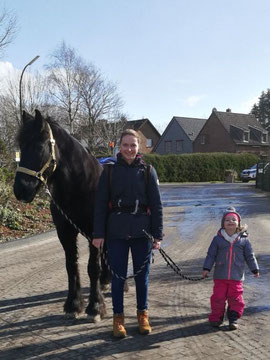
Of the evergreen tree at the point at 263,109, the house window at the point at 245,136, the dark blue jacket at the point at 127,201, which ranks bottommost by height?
the dark blue jacket at the point at 127,201

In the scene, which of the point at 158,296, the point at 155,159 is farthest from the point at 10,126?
the point at 158,296

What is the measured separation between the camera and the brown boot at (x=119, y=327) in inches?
156

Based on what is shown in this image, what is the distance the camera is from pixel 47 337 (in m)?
4.07

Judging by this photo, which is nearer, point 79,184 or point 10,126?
point 79,184

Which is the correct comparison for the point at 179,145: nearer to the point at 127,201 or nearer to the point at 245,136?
the point at 245,136

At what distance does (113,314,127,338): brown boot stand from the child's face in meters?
1.42

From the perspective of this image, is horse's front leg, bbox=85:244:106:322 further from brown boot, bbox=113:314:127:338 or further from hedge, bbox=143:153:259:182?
hedge, bbox=143:153:259:182

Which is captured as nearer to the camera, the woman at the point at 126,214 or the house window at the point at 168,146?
the woman at the point at 126,214

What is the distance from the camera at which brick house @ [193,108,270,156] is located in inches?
2280

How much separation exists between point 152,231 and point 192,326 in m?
1.12

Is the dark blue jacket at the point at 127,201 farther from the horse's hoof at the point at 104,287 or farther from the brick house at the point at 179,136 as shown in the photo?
the brick house at the point at 179,136

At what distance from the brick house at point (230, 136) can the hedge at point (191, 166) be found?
10651 millimetres

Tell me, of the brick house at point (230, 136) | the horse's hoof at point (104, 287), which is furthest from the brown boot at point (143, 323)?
the brick house at point (230, 136)

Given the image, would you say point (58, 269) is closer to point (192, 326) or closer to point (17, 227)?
point (192, 326)
